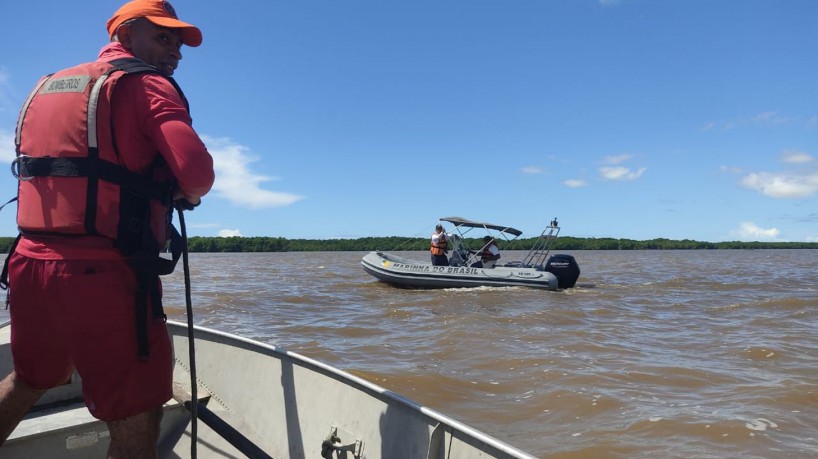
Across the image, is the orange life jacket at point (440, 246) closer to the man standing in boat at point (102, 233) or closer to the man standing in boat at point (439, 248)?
the man standing in boat at point (439, 248)

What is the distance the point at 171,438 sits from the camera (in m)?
2.67

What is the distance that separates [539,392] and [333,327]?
407cm

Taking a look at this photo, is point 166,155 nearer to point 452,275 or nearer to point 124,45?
point 124,45

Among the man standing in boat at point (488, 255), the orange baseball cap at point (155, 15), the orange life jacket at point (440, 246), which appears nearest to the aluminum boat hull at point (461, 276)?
the man standing in boat at point (488, 255)

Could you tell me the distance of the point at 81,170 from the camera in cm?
152

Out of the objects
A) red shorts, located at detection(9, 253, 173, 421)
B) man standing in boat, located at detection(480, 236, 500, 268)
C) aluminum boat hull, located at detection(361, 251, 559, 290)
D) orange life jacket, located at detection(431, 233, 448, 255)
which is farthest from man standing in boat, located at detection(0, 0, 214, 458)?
orange life jacket, located at detection(431, 233, 448, 255)

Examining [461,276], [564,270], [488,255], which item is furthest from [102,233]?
[564,270]

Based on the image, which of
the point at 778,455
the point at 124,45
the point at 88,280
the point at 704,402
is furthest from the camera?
the point at 704,402

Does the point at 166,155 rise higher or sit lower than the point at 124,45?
lower

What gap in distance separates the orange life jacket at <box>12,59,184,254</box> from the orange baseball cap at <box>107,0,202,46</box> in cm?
16

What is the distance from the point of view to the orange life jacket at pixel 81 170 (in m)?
1.52

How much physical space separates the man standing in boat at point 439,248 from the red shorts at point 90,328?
13.6 metres

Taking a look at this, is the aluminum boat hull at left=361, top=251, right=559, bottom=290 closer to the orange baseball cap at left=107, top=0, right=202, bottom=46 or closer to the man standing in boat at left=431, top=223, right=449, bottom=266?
the man standing in boat at left=431, top=223, right=449, bottom=266

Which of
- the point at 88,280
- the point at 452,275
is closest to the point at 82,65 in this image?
the point at 88,280
